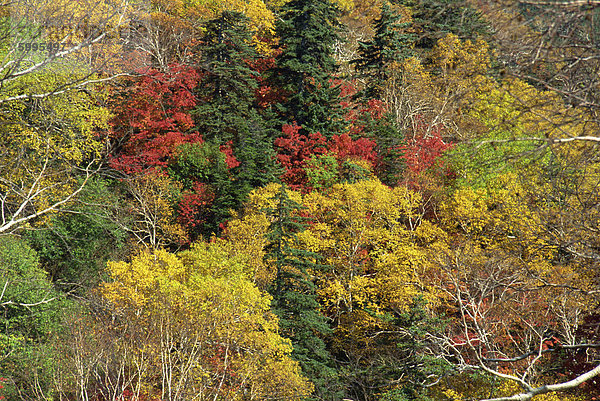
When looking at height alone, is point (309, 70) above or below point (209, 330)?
above

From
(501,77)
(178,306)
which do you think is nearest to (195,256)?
(178,306)

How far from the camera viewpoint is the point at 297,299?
21.5m

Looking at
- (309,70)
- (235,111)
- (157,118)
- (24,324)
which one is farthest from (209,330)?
(309,70)

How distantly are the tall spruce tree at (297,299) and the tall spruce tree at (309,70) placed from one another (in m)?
8.48

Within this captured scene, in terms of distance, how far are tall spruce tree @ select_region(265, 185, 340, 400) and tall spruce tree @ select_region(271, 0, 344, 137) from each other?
334 inches

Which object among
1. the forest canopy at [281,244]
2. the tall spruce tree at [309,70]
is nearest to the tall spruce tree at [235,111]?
the forest canopy at [281,244]

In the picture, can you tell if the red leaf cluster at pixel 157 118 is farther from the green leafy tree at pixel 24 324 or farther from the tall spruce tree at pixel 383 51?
the tall spruce tree at pixel 383 51

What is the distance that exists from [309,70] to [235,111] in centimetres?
426

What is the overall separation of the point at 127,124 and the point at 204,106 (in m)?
3.82

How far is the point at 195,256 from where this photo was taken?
73.2 feet

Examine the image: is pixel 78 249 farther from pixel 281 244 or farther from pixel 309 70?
pixel 309 70

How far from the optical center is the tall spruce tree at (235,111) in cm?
2712

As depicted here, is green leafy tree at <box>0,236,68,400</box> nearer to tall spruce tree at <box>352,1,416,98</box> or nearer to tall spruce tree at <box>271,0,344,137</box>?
tall spruce tree at <box>271,0,344,137</box>

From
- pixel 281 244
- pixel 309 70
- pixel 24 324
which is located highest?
pixel 309 70
